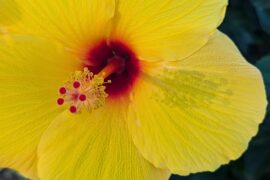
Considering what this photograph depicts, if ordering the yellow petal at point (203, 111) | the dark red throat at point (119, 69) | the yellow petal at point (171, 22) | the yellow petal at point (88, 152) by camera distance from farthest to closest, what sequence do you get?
the dark red throat at point (119, 69) → the yellow petal at point (88, 152) → the yellow petal at point (203, 111) → the yellow petal at point (171, 22)

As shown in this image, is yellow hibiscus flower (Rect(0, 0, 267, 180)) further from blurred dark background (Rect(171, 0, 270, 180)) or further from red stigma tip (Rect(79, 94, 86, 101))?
blurred dark background (Rect(171, 0, 270, 180))

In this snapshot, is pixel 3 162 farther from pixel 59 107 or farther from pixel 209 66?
pixel 209 66

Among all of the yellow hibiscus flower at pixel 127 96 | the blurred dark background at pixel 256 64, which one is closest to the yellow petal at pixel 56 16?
the yellow hibiscus flower at pixel 127 96

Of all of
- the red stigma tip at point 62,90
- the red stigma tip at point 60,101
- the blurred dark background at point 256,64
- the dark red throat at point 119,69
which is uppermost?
the red stigma tip at point 62,90

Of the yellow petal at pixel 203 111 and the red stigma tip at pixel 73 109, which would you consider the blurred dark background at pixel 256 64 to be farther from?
the red stigma tip at pixel 73 109

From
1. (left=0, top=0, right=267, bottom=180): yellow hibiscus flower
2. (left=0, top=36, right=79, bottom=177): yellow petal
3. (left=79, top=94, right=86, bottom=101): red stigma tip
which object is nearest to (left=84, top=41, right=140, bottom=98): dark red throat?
(left=0, top=0, right=267, bottom=180): yellow hibiscus flower

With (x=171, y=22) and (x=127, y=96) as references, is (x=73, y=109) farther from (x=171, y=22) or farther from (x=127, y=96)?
(x=171, y=22)
